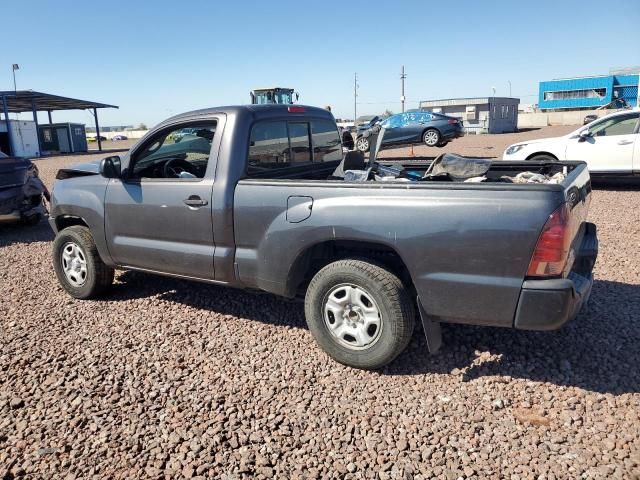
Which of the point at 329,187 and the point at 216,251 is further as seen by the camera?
the point at 216,251

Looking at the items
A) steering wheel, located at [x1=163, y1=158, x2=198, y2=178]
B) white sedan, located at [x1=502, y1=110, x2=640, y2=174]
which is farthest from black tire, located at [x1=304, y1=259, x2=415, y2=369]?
white sedan, located at [x1=502, y1=110, x2=640, y2=174]

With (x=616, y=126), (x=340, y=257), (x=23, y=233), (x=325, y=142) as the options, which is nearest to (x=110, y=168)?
(x=325, y=142)

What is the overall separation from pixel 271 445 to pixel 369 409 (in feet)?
2.19

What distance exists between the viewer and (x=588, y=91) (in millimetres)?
67562

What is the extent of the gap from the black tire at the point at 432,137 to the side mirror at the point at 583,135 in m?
12.1

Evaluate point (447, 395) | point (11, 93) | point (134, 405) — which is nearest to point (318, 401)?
point (447, 395)

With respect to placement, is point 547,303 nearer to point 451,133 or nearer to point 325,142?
point 325,142

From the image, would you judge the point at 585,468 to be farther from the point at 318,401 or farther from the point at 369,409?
the point at 318,401

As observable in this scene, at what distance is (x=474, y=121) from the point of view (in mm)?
54031

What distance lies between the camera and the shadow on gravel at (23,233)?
8.13 m

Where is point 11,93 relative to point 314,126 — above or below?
above

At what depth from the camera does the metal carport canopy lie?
31578mm

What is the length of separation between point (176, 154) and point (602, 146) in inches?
349

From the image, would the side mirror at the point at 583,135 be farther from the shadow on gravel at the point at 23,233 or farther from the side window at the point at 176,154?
the shadow on gravel at the point at 23,233
